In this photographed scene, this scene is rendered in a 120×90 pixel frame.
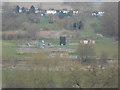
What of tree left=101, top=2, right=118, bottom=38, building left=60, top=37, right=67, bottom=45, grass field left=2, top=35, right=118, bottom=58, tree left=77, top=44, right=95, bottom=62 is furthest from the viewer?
building left=60, top=37, right=67, bottom=45

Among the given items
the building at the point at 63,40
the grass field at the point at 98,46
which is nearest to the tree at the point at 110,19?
the grass field at the point at 98,46

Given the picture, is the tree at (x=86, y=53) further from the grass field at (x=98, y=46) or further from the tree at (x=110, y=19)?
the tree at (x=110, y=19)

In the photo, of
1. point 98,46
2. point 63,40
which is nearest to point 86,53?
point 98,46

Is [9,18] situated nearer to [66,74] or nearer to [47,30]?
[47,30]

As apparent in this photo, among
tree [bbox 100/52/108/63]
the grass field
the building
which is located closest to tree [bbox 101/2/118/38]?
the grass field

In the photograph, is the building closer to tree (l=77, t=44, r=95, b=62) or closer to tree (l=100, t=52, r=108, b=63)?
tree (l=77, t=44, r=95, b=62)

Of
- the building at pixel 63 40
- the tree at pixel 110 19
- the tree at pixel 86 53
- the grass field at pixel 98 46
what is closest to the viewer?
the tree at pixel 110 19

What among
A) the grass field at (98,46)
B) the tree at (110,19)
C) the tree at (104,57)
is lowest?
the tree at (104,57)

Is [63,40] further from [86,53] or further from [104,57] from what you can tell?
[104,57]
